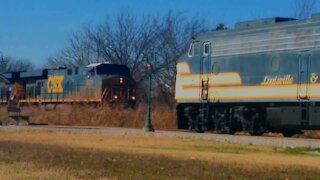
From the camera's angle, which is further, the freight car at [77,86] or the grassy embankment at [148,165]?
the freight car at [77,86]

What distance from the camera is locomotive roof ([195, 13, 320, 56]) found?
24.0 meters

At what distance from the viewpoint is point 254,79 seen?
85.7 ft

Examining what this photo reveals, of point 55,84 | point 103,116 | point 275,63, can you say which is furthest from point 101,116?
point 275,63

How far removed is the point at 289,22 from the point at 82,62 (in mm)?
47837

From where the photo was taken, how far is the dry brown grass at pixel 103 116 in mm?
36844

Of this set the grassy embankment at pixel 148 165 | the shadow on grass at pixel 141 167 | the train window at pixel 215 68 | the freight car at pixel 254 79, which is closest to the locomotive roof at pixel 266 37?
the freight car at pixel 254 79

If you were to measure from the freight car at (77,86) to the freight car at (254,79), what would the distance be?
13.0 meters

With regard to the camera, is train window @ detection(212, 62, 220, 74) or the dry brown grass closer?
train window @ detection(212, 62, 220, 74)

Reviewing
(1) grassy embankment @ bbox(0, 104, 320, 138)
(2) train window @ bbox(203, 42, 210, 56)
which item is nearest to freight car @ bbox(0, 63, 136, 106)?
(1) grassy embankment @ bbox(0, 104, 320, 138)

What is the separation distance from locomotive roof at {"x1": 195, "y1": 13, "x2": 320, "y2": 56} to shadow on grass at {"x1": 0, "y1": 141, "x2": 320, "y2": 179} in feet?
Result: 36.7

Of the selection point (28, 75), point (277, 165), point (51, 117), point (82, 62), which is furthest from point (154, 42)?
point (277, 165)

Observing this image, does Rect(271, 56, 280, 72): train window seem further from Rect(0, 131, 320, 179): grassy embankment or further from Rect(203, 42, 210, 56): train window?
Rect(0, 131, 320, 179): grassy embankment

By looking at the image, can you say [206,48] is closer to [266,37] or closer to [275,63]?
[266,37]

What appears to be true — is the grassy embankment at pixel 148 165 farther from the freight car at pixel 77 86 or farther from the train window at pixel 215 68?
the freight car at pixel 77 86
